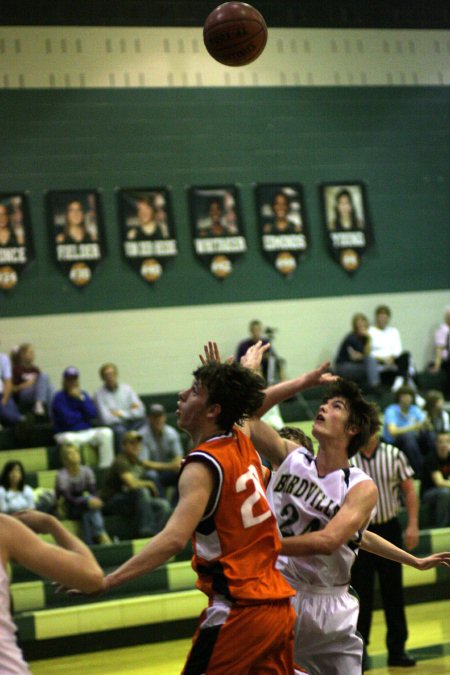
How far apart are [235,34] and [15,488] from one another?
15.0ft

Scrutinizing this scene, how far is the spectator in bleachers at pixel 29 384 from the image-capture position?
39.8 feet

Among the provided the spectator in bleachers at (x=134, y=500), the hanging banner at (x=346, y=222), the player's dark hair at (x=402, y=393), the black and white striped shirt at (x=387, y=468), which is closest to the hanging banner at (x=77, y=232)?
the hanging banner at (x=346, y=222)

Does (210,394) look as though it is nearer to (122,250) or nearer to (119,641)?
(119,641)

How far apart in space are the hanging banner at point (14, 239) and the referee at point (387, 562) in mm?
7113

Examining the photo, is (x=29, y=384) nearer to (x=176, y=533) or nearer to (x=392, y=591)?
(x=392, y=591)

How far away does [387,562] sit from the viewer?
281 inches

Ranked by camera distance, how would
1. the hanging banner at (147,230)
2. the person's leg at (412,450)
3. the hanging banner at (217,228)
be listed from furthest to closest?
the hanging banner at (217,228) < the hanging banner at (147,230) < the person's leg at (412,450)

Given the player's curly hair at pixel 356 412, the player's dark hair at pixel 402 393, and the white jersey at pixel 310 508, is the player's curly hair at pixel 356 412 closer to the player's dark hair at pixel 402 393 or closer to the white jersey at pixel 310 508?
the white jersey at pixel 310 508

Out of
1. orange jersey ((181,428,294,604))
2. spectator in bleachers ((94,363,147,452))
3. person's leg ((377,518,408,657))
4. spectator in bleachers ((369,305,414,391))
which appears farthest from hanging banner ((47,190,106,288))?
orange jersey ((181,428,294,604))

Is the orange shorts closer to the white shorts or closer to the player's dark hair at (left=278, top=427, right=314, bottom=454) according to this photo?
the white shorts

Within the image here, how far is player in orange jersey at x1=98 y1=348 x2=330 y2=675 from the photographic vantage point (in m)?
3.27

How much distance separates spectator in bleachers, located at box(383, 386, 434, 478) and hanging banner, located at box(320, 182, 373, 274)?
3.51 m

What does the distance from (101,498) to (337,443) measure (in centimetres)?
608

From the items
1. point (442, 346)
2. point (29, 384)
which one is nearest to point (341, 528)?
point (29, 384)
